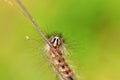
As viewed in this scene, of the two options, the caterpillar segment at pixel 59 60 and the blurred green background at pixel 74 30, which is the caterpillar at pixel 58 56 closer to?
the caterpillar segment at pixel 59 60

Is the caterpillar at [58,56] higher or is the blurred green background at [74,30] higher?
the blurred green background at [74,30]

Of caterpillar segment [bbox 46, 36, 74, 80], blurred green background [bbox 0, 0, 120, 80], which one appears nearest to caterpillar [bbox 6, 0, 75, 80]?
caterpillar segment [bbox 46, 36, 74, 80]

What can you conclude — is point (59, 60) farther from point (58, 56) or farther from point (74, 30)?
point (74, 30)

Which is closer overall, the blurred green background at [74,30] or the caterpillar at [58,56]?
the caterpillar at [58,56]

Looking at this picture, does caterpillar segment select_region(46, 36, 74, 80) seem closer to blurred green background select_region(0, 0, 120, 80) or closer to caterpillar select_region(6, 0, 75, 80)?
caterpillar select_region(6, 0, 75, 80)

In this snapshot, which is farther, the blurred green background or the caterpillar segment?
the blurred green background

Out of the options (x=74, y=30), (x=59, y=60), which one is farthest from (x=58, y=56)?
(x=74, y=30)

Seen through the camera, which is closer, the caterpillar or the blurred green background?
the caterpillar

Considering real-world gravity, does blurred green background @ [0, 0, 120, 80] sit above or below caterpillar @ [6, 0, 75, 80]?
above

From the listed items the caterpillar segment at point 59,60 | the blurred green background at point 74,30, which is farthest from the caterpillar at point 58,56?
the blurred green background at point 74,30

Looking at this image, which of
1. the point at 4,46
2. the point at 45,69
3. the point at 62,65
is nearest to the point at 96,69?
the point at 4,46
